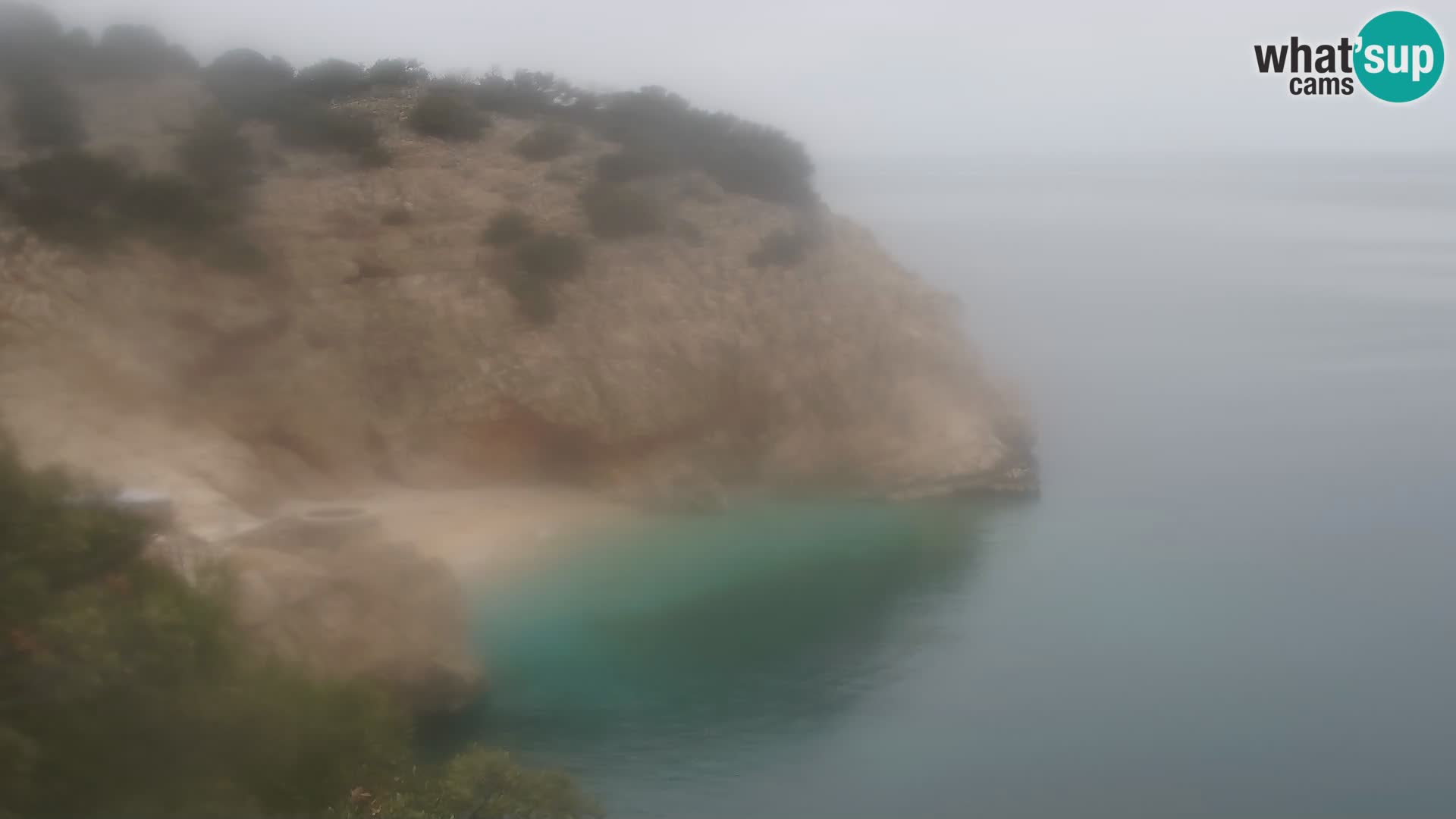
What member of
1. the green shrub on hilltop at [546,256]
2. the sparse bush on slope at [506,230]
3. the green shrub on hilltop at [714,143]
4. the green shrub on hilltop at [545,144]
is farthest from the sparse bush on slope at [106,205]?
the green shrub on hilltop at [714,143]

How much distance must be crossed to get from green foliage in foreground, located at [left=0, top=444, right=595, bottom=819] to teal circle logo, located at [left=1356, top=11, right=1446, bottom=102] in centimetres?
1287

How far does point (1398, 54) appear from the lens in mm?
13398

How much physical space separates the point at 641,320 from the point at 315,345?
208 inches

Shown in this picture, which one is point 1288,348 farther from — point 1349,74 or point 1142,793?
point 1142,793

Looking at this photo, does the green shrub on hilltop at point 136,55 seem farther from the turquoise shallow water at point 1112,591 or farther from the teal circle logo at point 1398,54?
the teal circle logo at point 1398,54

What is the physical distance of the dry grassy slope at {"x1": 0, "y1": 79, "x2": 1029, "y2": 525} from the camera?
49.1ft

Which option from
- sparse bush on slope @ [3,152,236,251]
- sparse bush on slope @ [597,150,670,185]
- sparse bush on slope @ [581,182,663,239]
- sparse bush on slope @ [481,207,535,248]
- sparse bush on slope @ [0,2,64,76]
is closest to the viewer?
sparse bush on slope @ [3,152,236,251]

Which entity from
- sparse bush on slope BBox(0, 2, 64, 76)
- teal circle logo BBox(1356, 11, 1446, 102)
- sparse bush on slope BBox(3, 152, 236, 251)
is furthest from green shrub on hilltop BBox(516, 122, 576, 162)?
teal circle logo BBox(1356, 11, 1446, 102)

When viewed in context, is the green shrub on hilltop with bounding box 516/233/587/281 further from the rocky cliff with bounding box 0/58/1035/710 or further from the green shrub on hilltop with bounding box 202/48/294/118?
the green shrub on hilltop with bounding box 202/48/294/118

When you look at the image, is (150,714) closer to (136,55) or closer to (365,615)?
(365,615)

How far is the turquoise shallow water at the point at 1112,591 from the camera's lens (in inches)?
391

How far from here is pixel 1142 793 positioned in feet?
31.1

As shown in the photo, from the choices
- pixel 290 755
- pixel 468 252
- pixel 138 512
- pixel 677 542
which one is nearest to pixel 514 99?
pixel 468 252

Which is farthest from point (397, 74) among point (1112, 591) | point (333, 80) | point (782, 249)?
point (1112, 591)
